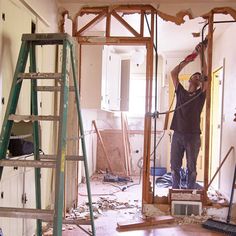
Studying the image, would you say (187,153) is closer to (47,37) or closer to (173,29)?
(173,29)

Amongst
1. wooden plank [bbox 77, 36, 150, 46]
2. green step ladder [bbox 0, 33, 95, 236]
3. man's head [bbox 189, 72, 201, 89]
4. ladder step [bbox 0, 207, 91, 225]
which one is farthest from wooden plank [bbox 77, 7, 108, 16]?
ladder step [bbox 0, 207, 91, 225]

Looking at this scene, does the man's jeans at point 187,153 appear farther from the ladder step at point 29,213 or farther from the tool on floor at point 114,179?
the ladder step at point 29,213

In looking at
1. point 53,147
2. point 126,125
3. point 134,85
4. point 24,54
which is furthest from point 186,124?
point 134,85

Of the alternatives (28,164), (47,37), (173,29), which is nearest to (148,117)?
(173,29)

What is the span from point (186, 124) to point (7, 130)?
7.99ft

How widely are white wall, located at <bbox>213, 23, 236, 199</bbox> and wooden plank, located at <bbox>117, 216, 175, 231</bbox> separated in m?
1.14

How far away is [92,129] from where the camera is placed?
6.11m

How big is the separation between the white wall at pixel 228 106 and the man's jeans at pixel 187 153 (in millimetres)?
545

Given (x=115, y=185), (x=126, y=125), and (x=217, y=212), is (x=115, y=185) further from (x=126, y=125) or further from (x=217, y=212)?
(x=217, y=212)

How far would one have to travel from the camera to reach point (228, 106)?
437 cm

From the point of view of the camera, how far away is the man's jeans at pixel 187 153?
388cm

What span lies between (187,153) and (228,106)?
987mm

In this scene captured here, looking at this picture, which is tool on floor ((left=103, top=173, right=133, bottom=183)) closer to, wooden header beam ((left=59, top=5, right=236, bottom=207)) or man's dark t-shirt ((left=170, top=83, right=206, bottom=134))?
wooden header beam ((left=59, top=5, right=236, bottom=207))

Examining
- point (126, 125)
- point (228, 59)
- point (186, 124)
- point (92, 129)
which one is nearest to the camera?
point (186, 124)
